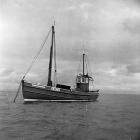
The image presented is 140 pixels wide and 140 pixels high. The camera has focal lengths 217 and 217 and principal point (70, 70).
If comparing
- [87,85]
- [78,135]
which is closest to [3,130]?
[78,135]

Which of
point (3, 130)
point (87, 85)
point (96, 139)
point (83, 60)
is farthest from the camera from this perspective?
point (83, 60)

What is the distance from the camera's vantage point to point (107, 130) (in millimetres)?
20156

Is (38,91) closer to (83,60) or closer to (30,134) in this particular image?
(83,60)

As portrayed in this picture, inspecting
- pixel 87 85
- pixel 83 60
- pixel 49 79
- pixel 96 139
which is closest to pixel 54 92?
pixel 49 79

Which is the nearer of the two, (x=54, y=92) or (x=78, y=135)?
(x=78, y=135)

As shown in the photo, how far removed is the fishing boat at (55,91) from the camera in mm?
41406

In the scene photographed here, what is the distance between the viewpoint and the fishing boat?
136 ft

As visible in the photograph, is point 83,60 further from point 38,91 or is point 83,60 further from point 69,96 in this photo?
point 38,91

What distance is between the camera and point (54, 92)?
1721 inches

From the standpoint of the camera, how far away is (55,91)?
143 feet

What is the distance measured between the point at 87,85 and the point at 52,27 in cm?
1651

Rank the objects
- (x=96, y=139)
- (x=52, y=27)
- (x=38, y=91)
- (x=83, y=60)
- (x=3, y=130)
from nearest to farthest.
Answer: (x=96, y=139)
(x=3, y=130)
(x=38, y=91)
(x=52, y=27)
(x=83, y=60)

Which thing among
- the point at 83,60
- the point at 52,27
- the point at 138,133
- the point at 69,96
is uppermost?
the point at 52,27

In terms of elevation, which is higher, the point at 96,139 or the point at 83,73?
the point at 83,73
